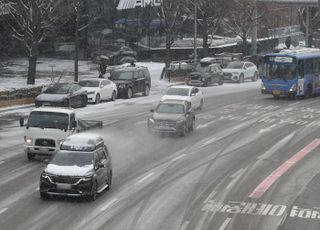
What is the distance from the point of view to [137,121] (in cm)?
3506

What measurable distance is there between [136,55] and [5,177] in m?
53.4

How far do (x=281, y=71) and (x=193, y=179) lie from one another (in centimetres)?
2354

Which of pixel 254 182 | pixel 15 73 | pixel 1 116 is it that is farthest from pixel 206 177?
pixel 15 73

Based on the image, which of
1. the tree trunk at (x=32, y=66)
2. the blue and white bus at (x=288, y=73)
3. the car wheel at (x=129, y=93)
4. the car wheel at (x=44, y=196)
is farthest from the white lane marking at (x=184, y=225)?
the tree trunk at (x=32, y=66)

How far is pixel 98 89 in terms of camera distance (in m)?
42.3

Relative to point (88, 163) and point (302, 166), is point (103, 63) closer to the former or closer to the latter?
point (302, 166)

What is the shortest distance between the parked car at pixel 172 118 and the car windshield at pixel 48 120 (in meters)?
6.20

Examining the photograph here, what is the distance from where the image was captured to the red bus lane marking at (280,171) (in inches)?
813

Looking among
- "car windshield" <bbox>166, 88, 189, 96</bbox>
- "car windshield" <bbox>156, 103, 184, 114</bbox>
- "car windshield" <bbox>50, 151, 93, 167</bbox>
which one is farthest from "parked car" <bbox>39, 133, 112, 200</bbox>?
"car windshield" <bbox>166, 88, 189, 96</bbox>

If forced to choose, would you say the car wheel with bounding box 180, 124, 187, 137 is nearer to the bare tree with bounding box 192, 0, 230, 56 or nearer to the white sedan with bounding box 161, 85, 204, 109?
the white sedan with bounding box 161, 85, 204, 109

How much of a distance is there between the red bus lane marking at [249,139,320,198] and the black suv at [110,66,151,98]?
1823cm

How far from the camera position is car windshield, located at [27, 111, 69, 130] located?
24.6m

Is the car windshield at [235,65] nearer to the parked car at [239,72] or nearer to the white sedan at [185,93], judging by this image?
the parked car at [239,72]

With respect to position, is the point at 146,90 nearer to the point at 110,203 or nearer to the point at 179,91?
Answer: the point at 179,91
